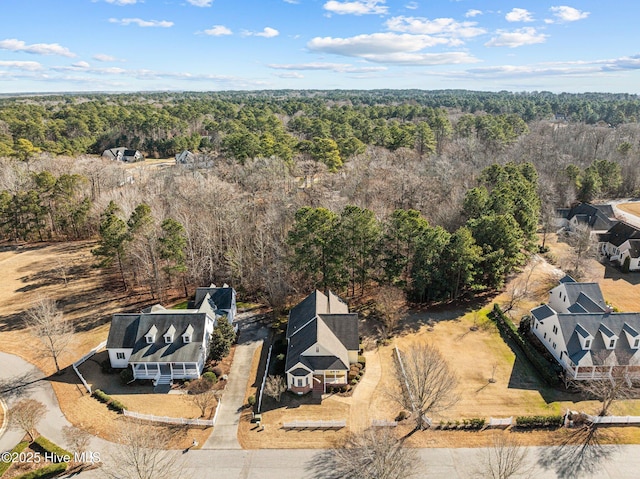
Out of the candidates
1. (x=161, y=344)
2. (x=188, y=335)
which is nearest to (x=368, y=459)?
(x=188, y=335)

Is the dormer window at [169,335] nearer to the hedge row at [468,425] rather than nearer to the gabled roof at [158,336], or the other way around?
the gabled roof at [158,336]

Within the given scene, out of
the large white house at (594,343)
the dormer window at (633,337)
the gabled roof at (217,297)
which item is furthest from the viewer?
the gabled roof at (217,297)

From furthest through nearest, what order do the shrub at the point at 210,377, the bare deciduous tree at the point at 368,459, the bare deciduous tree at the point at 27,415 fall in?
1. the shrub at the point at 210,377
2. the bare deciduous tree at the point at 27,415
3. the bare deciduous tree at the point at 368,459

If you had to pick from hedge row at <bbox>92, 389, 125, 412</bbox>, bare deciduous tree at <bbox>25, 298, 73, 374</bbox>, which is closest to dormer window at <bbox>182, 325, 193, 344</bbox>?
hedge row at <bbox>92, 389, 125, 412</bbox>

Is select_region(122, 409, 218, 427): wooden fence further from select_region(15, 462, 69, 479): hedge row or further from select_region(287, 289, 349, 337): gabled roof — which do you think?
select_region(287, 289, 349, 337): gabled roof

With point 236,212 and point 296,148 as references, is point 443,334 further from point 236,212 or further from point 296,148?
point 296,148

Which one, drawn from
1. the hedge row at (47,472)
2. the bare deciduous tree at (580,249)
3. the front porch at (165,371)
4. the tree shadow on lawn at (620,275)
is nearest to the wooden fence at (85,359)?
the front porch at (165,371)

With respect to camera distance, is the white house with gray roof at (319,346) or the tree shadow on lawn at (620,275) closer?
the white house with gray roof at (319,346)
